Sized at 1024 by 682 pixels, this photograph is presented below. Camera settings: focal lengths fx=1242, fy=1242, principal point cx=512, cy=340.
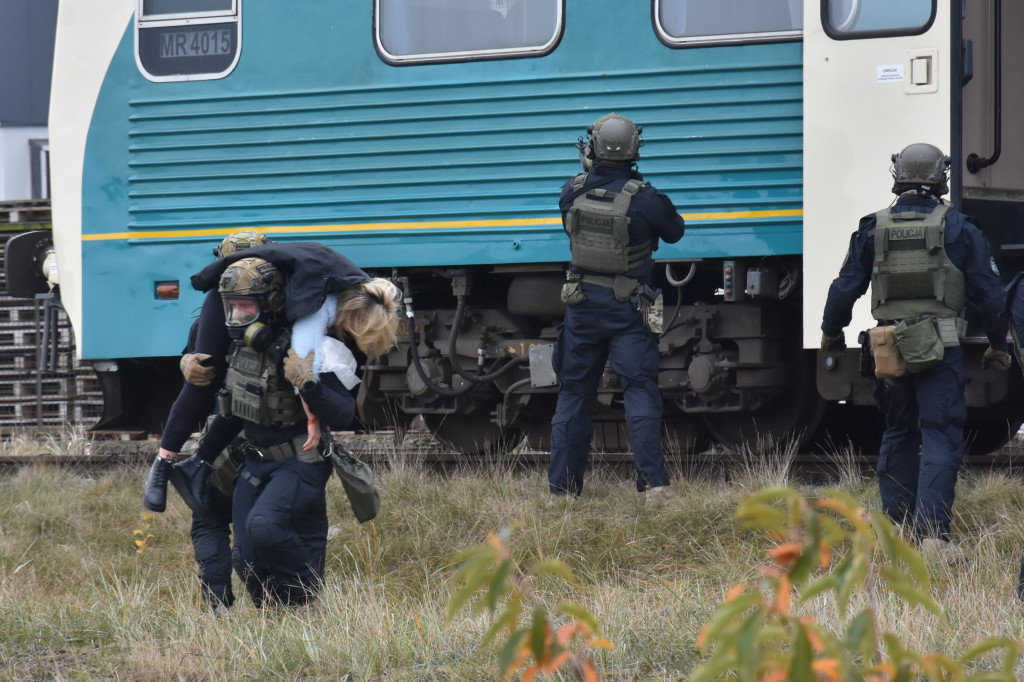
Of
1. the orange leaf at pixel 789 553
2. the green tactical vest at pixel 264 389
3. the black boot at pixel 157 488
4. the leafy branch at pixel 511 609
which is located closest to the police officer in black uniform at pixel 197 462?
the black boot at pixel 157 488

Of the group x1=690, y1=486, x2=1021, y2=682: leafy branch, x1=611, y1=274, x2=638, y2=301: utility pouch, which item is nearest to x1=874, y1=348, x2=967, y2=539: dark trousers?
x1=611, y1=274, x2=638, y2=301: utility pouch

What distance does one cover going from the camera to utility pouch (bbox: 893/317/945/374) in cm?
502

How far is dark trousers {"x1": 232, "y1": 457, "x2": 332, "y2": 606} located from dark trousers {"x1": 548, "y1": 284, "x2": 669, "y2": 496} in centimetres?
195

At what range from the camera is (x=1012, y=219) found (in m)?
6.65

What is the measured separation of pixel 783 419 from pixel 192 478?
384cm

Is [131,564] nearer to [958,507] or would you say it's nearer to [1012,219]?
[958,507]

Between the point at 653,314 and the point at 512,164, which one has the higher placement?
the point at 512,164

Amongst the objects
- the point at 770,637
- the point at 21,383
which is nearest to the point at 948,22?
the point at 770,637

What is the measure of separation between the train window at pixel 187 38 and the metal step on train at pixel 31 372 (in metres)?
4.29

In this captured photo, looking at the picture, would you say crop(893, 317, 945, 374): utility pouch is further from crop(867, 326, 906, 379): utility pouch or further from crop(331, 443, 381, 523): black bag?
crop(331, 443, 381, 523): black bag

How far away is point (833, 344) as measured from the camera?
216 inches

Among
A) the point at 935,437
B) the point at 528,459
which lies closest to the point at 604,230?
the point at 935,437

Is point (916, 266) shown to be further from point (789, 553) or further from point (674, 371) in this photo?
point (789, 553)

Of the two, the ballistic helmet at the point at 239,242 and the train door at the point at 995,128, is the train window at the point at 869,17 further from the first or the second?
the ballistic helmet at the point at 239,242
